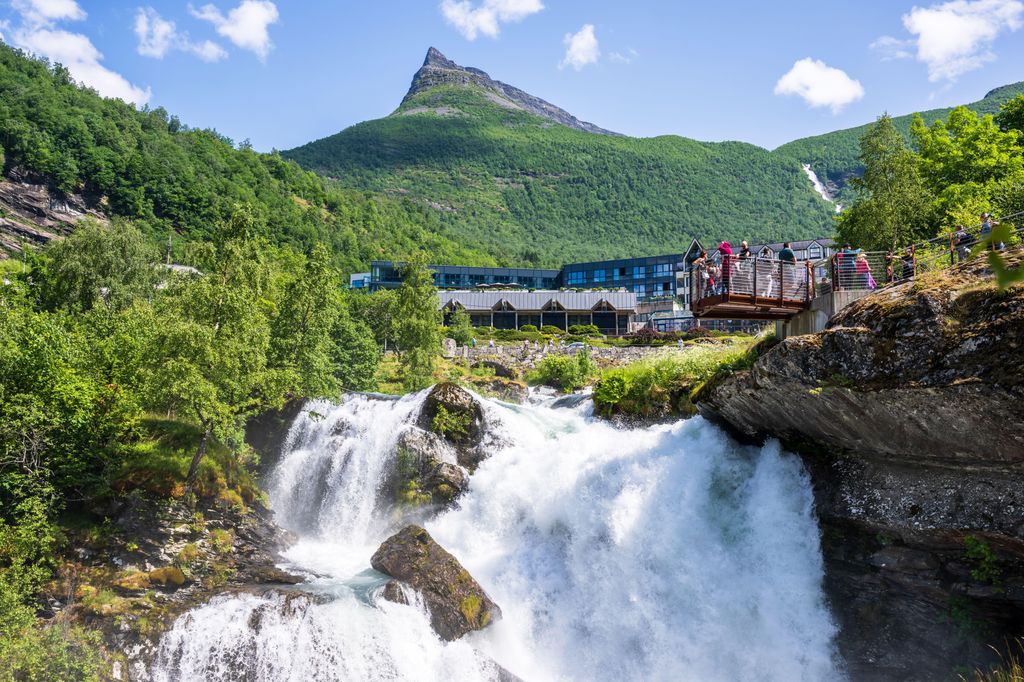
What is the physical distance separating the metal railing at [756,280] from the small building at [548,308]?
69.5 m

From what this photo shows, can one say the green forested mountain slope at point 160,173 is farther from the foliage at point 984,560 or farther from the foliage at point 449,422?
the foliage at point 984,560

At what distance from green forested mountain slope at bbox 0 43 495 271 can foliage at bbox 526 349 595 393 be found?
56.4 m

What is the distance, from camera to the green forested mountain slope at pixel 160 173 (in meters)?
105

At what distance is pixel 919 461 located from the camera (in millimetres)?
16812

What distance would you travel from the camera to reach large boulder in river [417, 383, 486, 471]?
29891 mm

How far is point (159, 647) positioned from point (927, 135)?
4383cm

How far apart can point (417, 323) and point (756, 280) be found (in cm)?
3047

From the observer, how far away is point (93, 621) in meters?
20.0

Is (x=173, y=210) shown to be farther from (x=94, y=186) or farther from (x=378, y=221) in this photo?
(x=378, y=221)

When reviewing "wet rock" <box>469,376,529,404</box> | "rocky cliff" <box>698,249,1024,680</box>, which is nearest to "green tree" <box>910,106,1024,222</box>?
"rocky cliff" <box>698,249,1024,680</box>

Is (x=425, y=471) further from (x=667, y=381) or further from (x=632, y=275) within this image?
(x=632, y=275)

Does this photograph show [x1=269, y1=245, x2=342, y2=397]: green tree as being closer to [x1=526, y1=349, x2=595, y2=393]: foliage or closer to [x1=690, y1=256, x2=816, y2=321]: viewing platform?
[x1=690, y1=256, x2=816, y2=321]: viewing platform

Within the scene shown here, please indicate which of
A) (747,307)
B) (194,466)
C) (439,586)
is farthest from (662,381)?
(194,466)

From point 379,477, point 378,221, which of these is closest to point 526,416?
point 379,477
